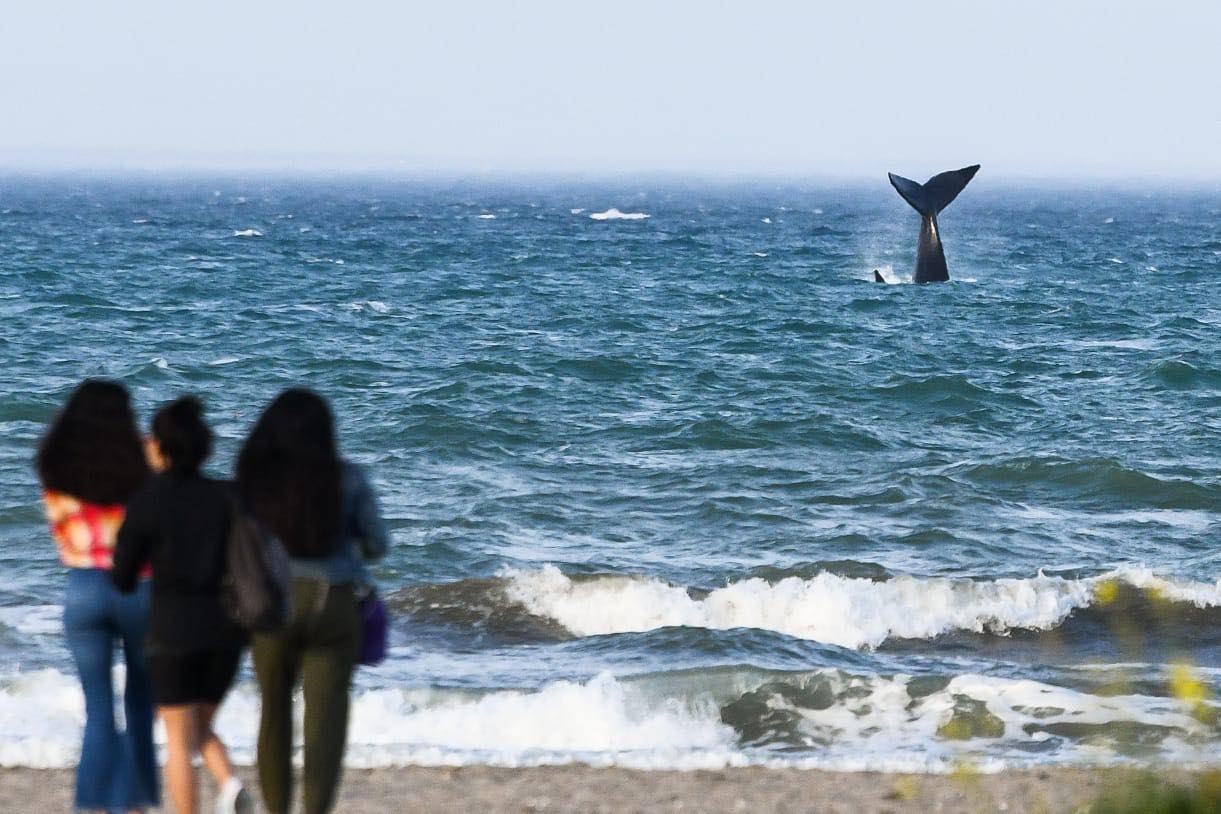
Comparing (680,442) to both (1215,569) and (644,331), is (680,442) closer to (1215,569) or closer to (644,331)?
(1215,569)

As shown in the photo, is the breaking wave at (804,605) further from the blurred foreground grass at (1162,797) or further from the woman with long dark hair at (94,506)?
the blurred foreground grass at (1162,797)

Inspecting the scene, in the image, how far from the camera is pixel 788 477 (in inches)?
781

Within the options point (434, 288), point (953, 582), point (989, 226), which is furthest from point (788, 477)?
point (989, 226)

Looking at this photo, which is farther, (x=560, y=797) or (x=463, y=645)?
(x=463, y=645)

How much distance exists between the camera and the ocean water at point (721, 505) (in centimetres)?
1013

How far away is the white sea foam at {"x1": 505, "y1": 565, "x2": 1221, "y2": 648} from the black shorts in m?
8.03

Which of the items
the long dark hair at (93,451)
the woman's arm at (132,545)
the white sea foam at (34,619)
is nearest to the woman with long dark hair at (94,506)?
the long dark hair at (93,451)

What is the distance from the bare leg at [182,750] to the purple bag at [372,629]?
23.1 inches

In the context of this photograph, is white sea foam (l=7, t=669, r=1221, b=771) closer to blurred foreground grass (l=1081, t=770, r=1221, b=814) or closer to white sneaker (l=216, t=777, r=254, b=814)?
white sneaker (l=216, t=777, r=254, b=814)

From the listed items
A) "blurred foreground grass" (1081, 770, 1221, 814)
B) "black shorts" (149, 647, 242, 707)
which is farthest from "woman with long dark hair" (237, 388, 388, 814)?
"blurred foreground grass" (1081, 770, 1221, 814)

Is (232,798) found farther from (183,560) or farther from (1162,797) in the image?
(1162,797)

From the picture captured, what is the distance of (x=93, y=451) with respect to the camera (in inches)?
212

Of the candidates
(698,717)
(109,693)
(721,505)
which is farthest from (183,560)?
(721,505)

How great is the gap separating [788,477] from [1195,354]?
621 inches
